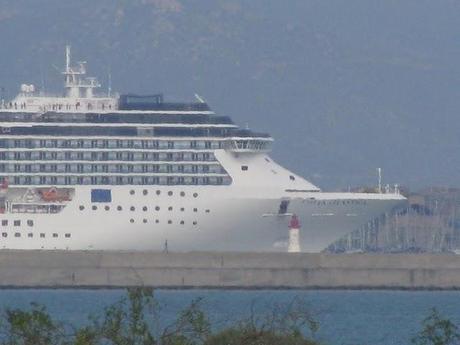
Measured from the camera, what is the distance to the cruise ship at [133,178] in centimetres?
6316

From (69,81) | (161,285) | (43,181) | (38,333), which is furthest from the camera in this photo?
(69,81)

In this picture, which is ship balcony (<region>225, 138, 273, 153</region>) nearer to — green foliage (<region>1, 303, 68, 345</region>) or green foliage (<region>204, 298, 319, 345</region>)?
green foliage (<region>204, 298, 319, 345</region>)

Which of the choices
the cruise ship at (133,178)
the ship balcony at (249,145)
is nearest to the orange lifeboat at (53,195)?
the cruise ship at (133,178)

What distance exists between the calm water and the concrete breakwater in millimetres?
393

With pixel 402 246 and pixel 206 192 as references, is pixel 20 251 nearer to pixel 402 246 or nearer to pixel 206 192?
pixel 206 192

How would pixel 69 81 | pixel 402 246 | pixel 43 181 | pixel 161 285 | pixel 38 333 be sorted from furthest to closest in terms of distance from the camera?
pixel 402 246
pixel 69 81
pixel 43 181
pixel 161 285
pixel 38 333

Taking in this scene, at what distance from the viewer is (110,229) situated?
210 feet

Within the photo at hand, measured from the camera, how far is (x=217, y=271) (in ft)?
183

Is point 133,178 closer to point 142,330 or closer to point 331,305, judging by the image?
point 331,305

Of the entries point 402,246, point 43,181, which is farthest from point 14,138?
point 402,246

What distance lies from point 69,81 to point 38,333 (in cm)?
4481

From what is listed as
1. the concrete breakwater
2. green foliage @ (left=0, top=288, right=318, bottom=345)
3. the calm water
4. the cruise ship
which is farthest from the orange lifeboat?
green foliage @ (left=0, top=288, right=318, bottom=345)

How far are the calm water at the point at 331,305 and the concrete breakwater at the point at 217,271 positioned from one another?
39 centimetres

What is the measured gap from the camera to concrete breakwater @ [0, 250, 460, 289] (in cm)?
5547
